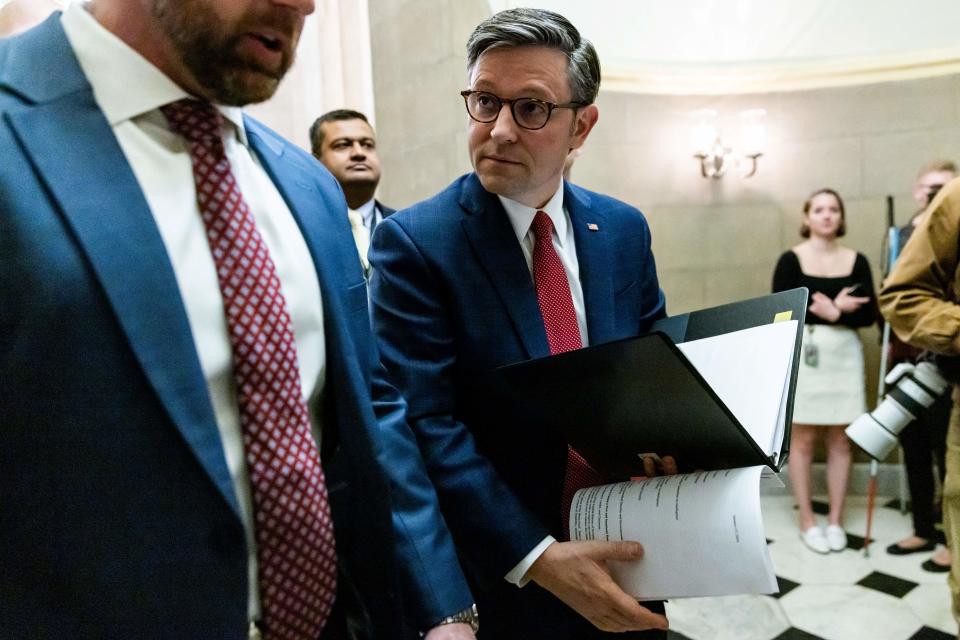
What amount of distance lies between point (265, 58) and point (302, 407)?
1.32 feet

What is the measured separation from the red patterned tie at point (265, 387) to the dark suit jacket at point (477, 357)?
1.04ft

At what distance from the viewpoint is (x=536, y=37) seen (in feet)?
3.67

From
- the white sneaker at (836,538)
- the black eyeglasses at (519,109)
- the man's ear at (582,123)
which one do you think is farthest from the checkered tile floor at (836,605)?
the black eyeglasses at (519,109)

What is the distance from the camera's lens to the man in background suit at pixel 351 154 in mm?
2531

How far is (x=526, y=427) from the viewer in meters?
1.14

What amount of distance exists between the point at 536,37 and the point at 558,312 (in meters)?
0.48

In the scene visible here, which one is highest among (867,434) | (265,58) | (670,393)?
(265,58)

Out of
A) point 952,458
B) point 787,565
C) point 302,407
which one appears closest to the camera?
point 302,407

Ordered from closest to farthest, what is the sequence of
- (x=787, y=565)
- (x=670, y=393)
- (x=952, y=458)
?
(x=670, y=393)
(x=952, y=458)
(x=787, y=565)

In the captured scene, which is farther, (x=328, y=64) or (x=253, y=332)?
Result: (x=328, y=64)

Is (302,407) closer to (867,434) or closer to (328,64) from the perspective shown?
(867,434)

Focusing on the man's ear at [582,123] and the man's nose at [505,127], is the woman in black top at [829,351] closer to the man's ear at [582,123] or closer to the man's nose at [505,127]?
the man's ear at [582,123]

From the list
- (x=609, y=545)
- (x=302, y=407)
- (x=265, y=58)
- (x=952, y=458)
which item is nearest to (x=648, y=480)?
(x=609, y=545)

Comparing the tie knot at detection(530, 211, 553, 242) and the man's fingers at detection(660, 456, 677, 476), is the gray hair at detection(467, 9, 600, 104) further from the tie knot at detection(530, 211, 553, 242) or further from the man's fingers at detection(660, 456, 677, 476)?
the man's fingers at detection(660, 456, 677, 476)
